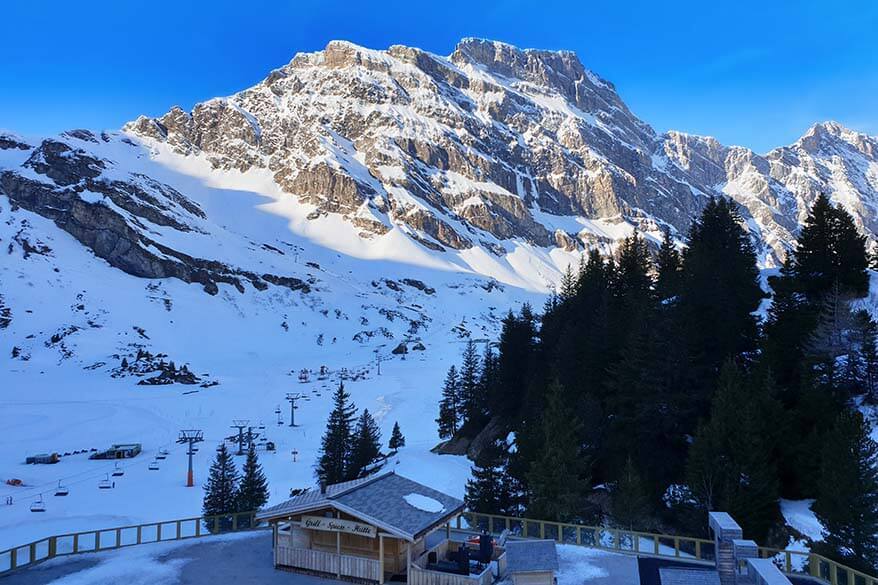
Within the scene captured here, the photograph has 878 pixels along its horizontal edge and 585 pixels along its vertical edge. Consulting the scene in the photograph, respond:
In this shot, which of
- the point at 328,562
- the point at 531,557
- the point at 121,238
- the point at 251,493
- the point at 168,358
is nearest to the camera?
the point at 531,557

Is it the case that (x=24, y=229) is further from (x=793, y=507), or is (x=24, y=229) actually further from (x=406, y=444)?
(x=793, y=507)

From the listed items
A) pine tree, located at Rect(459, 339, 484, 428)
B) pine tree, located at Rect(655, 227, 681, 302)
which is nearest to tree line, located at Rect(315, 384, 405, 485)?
pine tree, located at Rect(459, 339, 484, 428)

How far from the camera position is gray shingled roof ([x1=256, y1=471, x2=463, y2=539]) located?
23.0 m

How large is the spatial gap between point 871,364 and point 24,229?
204 metres

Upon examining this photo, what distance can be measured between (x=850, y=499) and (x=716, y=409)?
731 centimetres

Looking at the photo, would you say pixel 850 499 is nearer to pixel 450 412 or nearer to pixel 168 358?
pixel 450 412

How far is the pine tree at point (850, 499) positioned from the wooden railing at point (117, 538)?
25354 mm

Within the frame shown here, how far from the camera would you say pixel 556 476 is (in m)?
33.0

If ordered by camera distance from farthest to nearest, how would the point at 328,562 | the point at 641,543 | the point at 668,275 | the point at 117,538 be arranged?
the point at 668,275 < the point at 117,538 < the point at 641,543 < the point at 328,562

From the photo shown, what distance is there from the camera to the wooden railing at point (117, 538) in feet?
84.7

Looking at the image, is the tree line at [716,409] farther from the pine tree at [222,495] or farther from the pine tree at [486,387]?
the pine tree at [222,495]

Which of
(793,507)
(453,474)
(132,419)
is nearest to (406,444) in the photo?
(453,474)

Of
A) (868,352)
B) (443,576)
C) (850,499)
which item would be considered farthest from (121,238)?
(850,499)

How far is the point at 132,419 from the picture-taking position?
93688mm
